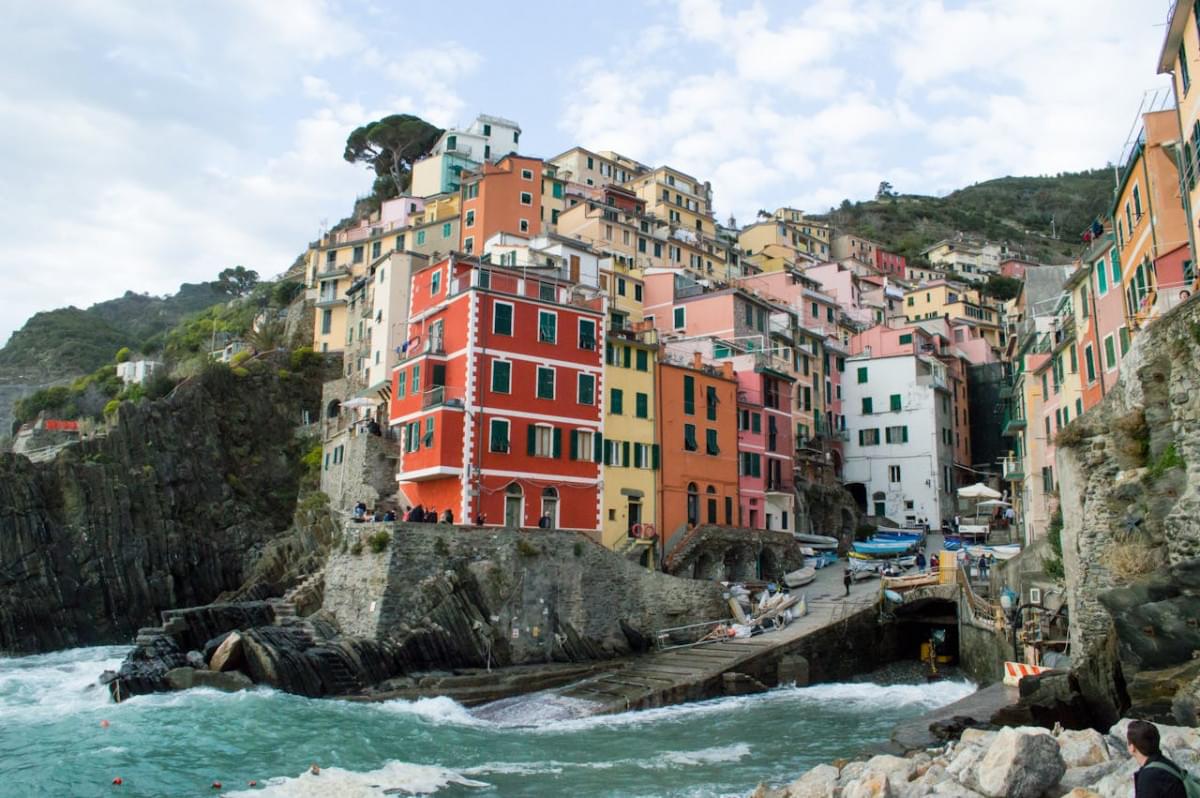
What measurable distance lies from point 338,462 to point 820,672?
1137 inches

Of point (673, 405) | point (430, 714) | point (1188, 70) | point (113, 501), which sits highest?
point (1188, 70)

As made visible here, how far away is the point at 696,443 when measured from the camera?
47.1 m

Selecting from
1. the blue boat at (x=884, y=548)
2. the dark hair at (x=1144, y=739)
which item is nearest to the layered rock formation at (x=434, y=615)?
the blue boat at (x=884, y=548)

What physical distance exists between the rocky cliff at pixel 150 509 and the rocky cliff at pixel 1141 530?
4683cm

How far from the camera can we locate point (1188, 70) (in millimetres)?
22578

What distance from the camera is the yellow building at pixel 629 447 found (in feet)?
140

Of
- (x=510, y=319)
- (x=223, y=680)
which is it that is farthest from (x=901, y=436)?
(x=223, y=680)

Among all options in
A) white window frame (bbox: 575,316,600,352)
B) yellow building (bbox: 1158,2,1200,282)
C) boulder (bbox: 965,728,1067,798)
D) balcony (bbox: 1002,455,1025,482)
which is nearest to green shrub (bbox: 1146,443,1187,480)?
yellow building (bbox: 1158,2,1200,282)

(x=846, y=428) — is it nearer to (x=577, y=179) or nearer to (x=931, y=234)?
(x=577, y=179)

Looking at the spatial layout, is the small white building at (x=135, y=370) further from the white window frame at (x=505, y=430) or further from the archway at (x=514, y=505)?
the archway at (x=514, y=505)

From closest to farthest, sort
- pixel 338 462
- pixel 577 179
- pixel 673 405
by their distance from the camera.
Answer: pixel 673 405
pixel 338 462
pixel 577 179

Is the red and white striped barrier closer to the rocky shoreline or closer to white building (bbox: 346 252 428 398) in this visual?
the rocky shoreline

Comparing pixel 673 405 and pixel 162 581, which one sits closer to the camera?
pixel 673 405

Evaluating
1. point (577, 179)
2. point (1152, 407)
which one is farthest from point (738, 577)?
point (577, 179)
